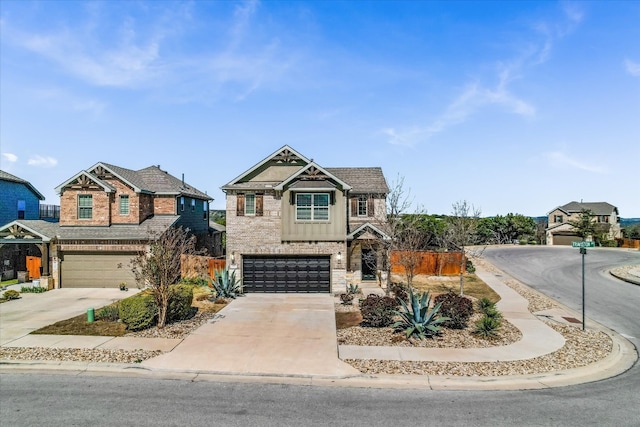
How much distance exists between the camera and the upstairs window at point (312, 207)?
21922 mm

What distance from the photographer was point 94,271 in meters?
23.5

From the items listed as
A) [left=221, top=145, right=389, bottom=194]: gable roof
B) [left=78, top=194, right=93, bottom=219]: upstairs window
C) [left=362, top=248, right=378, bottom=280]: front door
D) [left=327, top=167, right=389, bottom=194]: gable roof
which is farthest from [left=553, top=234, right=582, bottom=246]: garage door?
[left=78, top=194, right=93, bottom=219]: upstairs window

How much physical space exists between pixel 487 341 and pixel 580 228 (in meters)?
48.8

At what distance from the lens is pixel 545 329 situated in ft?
47.8

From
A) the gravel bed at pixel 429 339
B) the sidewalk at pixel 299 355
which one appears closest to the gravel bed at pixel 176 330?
the sidewalk at pixel 299 355

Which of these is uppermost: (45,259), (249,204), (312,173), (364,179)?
(364,179)

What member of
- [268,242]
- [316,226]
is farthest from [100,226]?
[316,226]

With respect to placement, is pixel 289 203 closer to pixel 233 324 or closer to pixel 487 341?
pixel 233 324

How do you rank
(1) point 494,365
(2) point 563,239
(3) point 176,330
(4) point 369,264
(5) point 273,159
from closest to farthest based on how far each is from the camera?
(1) point 494,365 → (3) point 176,330 → (5) point 273,159 → (4) point 369,264 → (2) point 563,239

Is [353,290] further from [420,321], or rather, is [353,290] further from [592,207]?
[592,207]

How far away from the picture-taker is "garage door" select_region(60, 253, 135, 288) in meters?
23.5

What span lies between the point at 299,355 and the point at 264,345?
155 centimetres

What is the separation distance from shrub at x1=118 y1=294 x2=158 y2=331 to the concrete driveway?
353 cm

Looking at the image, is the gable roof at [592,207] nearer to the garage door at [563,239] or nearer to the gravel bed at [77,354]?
the garage door at [563,239]
